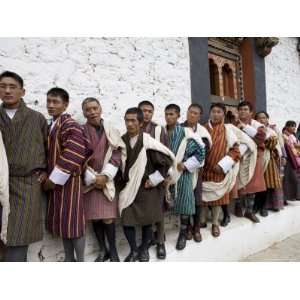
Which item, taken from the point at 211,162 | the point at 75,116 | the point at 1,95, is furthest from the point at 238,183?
the point at 1,95

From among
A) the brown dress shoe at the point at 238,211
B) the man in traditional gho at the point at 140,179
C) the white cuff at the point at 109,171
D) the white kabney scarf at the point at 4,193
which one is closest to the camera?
the white kabney scarf at the point at 4,193

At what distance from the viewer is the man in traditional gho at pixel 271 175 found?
3866 millimetres

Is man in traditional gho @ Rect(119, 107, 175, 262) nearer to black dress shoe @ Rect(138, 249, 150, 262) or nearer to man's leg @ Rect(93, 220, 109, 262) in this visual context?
black dress shoe @ Rect(138, 249, 150, 262)

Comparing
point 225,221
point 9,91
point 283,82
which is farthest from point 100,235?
point 283,82

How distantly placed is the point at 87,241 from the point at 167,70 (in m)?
2.26

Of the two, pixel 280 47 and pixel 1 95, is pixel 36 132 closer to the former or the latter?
pixel 1 95

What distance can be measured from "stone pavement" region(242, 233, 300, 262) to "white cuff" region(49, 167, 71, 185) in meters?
2.59

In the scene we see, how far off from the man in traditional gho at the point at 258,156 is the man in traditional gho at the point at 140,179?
1530mm

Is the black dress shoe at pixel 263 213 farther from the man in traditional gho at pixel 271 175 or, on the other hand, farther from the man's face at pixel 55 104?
Answer: the man's face at pixel 55 104

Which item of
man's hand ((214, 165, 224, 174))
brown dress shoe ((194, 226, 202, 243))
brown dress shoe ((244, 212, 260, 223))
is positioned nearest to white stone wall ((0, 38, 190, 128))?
man's hand ((214, 165, 224, 174))

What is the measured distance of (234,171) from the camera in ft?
10.6

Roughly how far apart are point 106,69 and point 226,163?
1.66 metres

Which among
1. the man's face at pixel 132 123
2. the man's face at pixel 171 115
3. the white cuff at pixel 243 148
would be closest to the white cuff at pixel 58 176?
the man's face at pixel 132 123

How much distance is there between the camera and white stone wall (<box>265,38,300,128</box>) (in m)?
5.30
